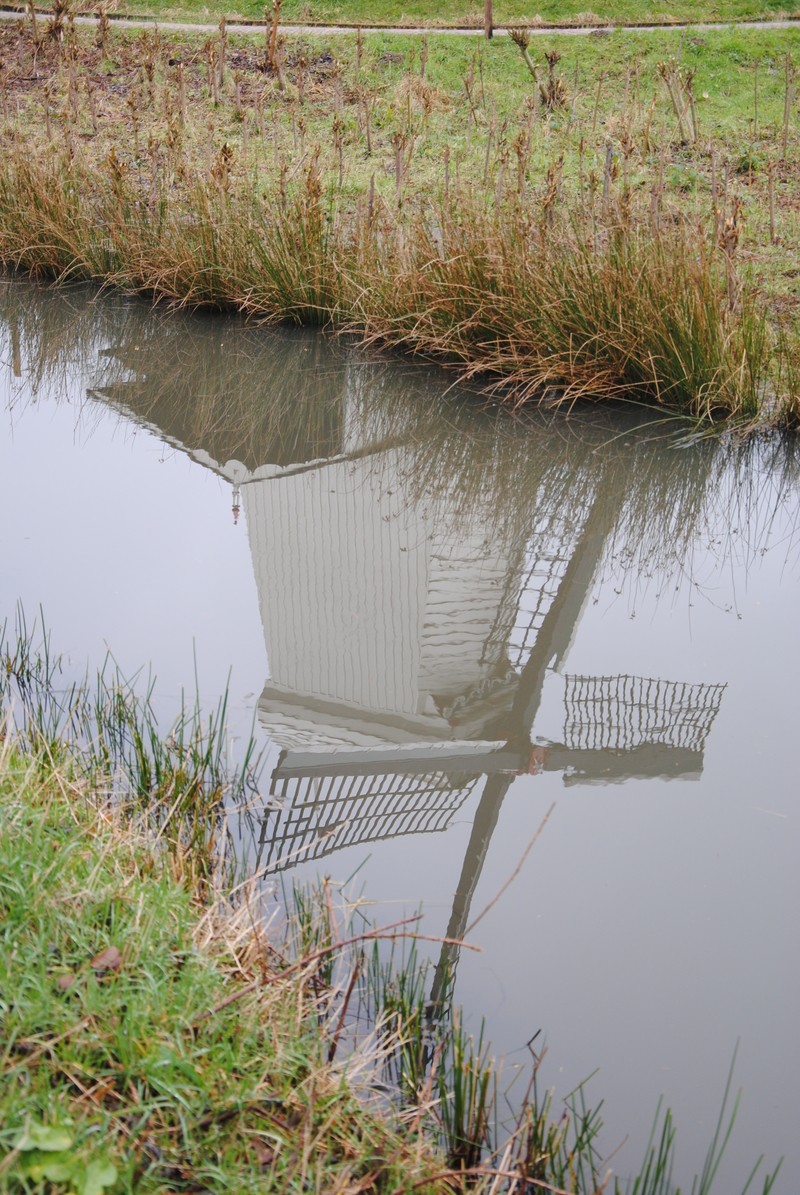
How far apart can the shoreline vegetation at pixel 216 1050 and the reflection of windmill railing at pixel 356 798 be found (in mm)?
221

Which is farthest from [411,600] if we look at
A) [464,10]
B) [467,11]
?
[464,10]

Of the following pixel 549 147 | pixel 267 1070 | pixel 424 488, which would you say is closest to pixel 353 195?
pixel 549 147

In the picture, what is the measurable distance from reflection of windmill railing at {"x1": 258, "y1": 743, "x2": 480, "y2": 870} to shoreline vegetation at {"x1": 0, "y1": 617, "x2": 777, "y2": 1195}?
22 cm

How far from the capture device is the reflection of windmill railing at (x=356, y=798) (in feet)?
9.11

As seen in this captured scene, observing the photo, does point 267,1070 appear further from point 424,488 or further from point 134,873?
point 424,488

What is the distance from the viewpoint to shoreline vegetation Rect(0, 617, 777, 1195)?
5.41 feet

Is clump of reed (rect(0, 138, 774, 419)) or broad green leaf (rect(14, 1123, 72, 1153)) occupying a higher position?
clump of reed (rect(0, 138, 774, 419))

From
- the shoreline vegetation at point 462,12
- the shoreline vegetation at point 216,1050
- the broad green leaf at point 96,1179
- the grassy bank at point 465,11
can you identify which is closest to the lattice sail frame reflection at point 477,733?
the shoreline vegetation at point 216,1050

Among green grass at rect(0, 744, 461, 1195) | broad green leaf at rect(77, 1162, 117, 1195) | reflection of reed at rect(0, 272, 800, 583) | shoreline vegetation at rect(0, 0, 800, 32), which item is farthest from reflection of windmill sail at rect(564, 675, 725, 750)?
shoreline vegetation at rect(0, 0, 800, 32)

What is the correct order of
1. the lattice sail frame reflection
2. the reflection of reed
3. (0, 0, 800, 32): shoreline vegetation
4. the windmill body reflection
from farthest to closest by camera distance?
(0, 0, 800, 32): shoreline vegetation, the reflection of reed, the windmill body reflection, the lattice sail frame reflection

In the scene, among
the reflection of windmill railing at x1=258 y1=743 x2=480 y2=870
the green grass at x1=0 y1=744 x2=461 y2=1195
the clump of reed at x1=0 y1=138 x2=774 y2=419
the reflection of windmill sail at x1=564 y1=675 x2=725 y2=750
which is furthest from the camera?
the clump of reed at x1=0 y1=138 x2=774 y2=419

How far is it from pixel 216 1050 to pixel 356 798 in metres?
1.18

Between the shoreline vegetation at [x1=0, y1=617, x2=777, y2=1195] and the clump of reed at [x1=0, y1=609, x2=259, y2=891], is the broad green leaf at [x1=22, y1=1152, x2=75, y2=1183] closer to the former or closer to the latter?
the shoreline vegetation at [x1=0, y1=617, x2=777, y2=1195]

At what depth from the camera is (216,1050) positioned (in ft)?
6.00
